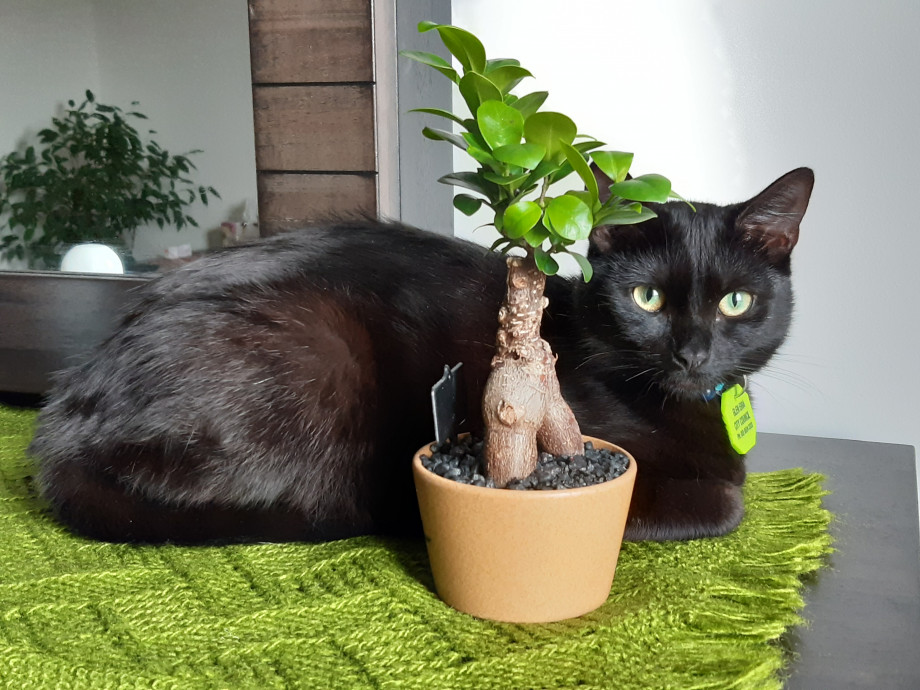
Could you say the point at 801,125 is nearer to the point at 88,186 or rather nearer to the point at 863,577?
the point at 863,577

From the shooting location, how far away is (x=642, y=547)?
0.97 metres

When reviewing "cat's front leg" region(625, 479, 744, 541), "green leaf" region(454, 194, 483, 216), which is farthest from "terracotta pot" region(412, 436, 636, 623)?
Answer: "green leaf" region(454, 194, 483, 216)

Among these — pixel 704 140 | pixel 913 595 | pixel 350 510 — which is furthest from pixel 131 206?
pixel 913 595

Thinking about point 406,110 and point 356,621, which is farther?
point 406,110

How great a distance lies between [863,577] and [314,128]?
1.12 m

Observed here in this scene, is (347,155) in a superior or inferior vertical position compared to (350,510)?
superior

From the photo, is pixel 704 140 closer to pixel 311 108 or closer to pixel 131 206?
pixel 311 108

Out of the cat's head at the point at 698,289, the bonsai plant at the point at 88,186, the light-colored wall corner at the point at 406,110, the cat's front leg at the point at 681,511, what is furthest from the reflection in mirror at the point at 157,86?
the cat's front leg at the point at 681,511

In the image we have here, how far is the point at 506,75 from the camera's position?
28.2 inches

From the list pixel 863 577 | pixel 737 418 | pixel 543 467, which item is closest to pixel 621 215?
pixel 543 467

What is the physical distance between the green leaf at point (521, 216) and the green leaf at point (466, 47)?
0.13 m

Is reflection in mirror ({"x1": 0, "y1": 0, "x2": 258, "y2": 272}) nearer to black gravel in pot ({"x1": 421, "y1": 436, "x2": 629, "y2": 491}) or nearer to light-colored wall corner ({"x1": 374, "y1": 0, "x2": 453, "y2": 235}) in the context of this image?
light-colored wall corner ({"x1": 374, "y1": 0, "x2": 453, "y2": 235})

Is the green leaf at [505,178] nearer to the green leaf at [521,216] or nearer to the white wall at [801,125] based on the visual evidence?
the green leaf at [521,216]

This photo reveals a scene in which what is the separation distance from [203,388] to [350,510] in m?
0.25
